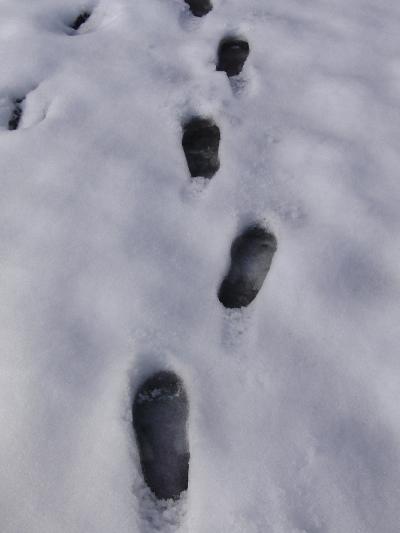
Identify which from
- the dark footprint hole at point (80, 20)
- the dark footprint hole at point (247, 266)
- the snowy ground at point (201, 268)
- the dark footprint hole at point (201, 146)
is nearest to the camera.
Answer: the snowy ground at point (201, 268)

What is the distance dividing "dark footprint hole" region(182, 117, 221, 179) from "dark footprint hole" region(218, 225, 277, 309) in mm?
299

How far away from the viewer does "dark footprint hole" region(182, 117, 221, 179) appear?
6.24 feet

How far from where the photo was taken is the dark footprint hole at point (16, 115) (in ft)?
6.56

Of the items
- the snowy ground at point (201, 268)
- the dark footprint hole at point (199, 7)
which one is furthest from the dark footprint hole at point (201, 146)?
the dark footprint hole at point (199, 7)

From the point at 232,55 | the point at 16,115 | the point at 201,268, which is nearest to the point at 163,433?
the point at 201,268

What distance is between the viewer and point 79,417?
51.9 inches

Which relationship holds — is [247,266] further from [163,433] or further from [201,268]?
[163,433]

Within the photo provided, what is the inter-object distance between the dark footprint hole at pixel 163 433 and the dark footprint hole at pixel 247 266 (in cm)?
30

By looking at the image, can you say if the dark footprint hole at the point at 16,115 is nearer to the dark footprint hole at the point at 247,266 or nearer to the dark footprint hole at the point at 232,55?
the dark footprint hole at the point at 232,55

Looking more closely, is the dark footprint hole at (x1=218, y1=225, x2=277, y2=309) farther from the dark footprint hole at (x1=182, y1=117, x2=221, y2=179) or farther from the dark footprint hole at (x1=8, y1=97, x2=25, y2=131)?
the dark footprint hole at (x1=8, y1=97, x2=25, y2=131)

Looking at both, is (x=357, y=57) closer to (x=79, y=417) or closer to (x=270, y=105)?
(x=270, y=105)

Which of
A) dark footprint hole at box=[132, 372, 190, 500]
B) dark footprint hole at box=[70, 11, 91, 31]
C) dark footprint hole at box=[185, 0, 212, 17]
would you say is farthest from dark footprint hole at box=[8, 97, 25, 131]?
dark footprint hole at box=[132, 372, 190, 500]

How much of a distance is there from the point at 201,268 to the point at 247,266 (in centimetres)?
14

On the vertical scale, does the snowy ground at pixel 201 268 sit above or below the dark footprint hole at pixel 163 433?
above
